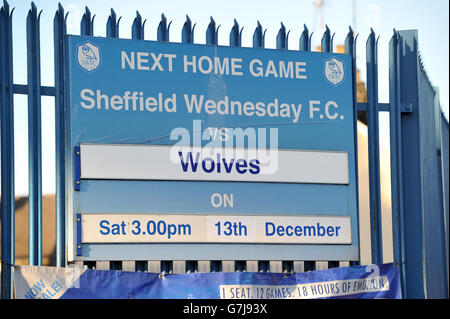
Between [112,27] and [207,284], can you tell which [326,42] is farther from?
[207,284]

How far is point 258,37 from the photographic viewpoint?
7.16 metres

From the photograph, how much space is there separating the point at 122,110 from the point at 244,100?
1.13 m

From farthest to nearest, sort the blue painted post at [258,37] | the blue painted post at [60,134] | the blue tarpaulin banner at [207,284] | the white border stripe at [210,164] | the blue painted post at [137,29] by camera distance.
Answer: the blue painted post at [258,37]
the blue painted post at [137,29]
the white border stripe at [210,164]
the blue painted post at [60,134]
the blue tarpaulin banner at [207,284]

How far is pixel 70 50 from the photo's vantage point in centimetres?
665

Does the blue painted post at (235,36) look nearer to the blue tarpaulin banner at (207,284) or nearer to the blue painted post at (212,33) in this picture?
the blue painted post at (212,33)

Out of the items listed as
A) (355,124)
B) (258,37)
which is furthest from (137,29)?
(355,124)

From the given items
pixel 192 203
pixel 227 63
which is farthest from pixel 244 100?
pixel 192 203

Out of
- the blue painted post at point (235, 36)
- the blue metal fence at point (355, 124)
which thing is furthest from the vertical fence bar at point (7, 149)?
the blue painted post at point (235, 36)

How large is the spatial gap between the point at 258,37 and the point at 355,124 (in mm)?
1259

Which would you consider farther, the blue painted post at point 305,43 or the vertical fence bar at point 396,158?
the vertical fence bar at point 396,158

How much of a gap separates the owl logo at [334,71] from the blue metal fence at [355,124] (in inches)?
5.7

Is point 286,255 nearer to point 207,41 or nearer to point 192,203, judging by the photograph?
point 192,203

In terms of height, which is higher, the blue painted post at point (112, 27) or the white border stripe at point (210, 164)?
the blue painted post at point (112, 27)

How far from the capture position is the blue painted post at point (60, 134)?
654 centimetres
